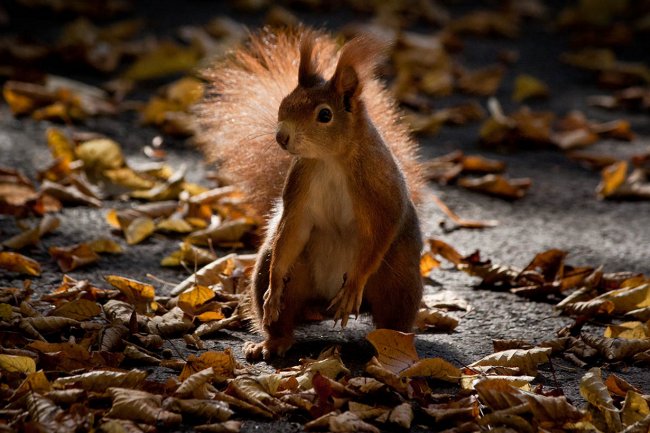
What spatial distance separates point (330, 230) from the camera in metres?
2.38

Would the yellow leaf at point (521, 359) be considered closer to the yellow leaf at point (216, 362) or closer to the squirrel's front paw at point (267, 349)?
the squirrel's front paw at point (267, 349)

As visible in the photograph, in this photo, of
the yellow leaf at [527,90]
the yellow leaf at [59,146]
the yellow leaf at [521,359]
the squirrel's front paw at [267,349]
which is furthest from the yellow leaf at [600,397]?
the yellow leaf at [527,90]

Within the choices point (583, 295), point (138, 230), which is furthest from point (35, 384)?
point (583, 295)

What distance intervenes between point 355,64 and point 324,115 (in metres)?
0.16

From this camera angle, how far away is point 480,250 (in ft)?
11.0

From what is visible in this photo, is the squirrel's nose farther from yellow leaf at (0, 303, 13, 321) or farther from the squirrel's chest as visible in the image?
yellow leaf at (0, 303, 13, 321)

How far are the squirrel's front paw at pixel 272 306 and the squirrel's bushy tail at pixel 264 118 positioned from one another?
1.61ft

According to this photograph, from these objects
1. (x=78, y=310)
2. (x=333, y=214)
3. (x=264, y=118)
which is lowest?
(x=78, y=310)

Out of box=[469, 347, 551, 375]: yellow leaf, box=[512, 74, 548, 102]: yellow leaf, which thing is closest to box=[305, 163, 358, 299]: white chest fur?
box=[469, 347, 551, 375]: yellow leaf

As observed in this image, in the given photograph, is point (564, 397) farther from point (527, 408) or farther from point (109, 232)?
point (109, 232)

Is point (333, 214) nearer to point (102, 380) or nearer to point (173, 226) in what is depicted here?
point (102, 380)

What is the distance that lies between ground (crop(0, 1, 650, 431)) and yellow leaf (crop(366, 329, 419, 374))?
0.12 metres

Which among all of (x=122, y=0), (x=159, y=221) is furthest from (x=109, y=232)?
(x=122, y=0)

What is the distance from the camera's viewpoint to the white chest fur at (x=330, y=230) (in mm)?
2289
